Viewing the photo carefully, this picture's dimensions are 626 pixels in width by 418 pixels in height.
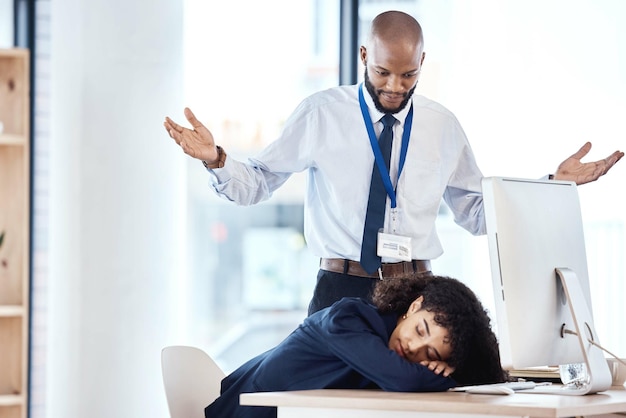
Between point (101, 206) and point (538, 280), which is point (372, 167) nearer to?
point (538, 280)

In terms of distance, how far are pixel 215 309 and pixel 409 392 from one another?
282cm

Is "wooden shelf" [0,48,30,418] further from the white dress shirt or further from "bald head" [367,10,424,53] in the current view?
"bald head" [367,10,424,53]

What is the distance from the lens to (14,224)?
3992 millimetres

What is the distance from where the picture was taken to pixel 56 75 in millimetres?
3951

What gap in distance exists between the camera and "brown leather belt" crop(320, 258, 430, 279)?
267 cm

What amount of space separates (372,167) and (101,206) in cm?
166

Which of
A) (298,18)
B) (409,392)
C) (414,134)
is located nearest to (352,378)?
(409,392)

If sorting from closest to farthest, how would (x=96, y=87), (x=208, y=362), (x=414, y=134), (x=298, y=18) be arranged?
(x=208, y=362)
(x=414, y=134)
(x=96, y=87)
(x=298, y=18)

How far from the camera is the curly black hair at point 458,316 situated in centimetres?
199

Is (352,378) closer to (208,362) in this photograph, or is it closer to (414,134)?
(208,362)

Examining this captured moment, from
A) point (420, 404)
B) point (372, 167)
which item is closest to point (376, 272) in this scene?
point (372, 167)

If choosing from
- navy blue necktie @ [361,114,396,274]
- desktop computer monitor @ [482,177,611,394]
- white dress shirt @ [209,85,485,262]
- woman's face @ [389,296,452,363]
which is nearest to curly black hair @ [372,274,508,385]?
woman's face @ [389,296,452,363]

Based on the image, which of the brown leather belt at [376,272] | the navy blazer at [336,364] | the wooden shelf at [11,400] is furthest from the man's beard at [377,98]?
the wooden shelf at [11,400]

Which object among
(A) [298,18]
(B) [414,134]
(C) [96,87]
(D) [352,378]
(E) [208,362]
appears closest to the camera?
(D) [352,378]
